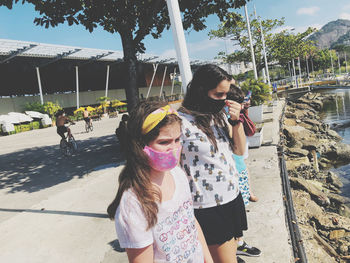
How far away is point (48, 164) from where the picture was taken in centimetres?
987

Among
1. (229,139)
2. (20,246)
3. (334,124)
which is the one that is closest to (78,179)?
(20,246)

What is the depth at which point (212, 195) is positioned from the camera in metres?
1.91

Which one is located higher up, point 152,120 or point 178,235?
point 152,120

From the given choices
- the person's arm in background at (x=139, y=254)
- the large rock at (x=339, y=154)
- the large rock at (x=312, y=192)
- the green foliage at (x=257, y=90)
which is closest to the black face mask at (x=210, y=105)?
the person's arm in background at (x=139, y=254)

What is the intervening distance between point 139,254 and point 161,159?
48 cm

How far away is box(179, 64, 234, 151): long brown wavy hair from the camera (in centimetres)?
198

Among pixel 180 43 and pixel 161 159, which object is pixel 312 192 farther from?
pixel 161 159

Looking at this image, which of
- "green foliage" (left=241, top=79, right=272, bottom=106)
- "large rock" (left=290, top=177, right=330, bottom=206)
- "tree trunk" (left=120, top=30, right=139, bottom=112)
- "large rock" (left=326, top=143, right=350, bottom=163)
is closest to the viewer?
"large rock" (left=290, top=177, right=330, bottom=206)

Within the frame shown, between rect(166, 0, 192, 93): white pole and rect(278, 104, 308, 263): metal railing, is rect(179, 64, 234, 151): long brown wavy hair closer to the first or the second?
rect(166, 0, 192, 93): white pole

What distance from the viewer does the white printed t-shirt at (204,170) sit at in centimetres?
191

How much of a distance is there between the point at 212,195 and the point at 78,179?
6428mm

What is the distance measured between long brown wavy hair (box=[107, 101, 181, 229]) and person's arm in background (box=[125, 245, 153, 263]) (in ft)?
0.41

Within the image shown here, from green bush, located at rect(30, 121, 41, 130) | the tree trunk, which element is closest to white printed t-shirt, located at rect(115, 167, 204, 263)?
the tree trunk

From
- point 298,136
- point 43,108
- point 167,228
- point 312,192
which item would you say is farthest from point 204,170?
point 43,108
